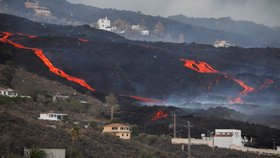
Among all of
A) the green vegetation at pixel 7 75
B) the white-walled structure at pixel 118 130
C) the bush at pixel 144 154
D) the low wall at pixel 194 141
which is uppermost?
the green vegetation at pixel 7 75

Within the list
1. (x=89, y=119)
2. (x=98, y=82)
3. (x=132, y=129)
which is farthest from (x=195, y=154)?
(x=98, y=82)

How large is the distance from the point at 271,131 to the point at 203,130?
41.1ft

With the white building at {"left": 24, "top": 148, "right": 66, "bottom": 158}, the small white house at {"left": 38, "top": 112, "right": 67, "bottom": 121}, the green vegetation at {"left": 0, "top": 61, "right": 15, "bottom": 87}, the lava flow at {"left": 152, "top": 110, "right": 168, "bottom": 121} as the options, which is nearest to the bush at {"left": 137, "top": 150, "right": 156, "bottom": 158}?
the white building at {"left": 24, "top": 148, "right": 66, "bottom": 158}

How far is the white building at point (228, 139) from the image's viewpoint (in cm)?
Result: 11988

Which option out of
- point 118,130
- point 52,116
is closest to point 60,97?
point 52,116

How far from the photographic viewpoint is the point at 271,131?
423 feet

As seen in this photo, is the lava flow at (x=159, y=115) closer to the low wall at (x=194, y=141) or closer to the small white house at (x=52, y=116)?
the low wall at (x=194, y=141)

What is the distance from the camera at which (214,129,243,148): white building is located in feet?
393

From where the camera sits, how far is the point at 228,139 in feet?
398

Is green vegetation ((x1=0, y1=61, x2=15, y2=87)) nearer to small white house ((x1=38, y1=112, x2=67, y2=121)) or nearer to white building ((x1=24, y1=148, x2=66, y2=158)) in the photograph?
small white house ((x1=38, y1=112, x2=67, y2=121))

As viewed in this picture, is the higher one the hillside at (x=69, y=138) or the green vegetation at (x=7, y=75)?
the green vegetation at (x=7, y=75)

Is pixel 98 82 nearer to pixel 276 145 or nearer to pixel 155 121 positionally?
pixel 155 121

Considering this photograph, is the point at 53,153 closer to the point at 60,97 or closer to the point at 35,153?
the point at 35,153

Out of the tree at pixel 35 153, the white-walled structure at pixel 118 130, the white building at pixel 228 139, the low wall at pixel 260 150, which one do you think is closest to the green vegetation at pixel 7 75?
the white-walled structure at pixel 118 130
